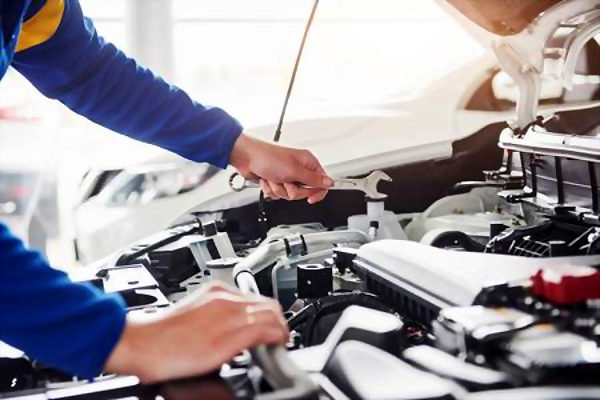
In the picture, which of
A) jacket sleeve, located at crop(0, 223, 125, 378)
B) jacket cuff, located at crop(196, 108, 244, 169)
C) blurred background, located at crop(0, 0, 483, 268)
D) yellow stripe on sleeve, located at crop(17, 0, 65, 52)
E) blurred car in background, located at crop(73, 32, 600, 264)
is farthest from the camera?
blurred background, located at crop(0, 0, 483, 268)

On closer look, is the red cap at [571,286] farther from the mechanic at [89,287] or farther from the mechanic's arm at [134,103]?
the mechanic's arm at [134,103]

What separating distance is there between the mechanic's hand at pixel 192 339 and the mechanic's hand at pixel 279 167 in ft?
1.47

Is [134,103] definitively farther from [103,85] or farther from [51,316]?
[51,316]

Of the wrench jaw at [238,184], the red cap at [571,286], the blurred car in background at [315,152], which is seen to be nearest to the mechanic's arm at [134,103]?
A: the red cap at [571,286]

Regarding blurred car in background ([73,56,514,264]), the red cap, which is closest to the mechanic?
the red cap

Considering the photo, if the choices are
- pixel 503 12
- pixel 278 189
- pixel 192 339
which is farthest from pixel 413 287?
pixel 503 12

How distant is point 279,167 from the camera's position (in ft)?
4.04

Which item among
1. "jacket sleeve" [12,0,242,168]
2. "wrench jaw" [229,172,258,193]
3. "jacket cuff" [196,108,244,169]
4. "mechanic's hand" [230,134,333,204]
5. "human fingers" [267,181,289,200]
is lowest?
"wrench jaw" [229,172,258,193]

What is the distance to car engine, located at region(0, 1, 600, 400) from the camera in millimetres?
801

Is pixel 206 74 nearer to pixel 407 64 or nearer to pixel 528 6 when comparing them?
pixel 407 64

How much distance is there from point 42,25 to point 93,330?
552 millimetres

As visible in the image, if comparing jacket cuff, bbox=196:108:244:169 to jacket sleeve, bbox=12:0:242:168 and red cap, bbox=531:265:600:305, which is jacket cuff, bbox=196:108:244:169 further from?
red cap, bbox=531:265:600:305

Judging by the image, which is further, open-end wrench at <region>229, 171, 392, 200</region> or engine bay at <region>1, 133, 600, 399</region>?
open-end wrench at <region>229, 171, 392, 200</region>

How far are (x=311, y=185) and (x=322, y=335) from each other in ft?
0.78
